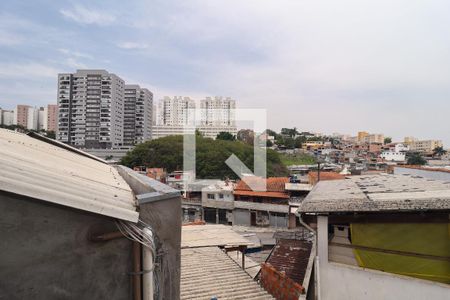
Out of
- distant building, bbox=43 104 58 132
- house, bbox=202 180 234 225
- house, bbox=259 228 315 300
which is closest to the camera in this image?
house, bbox=259 228 315 300

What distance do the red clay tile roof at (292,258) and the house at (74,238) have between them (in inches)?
209

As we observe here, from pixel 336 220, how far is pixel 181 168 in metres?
40.5

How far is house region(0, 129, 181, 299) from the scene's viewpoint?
5.52 feet

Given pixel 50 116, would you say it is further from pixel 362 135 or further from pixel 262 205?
pixel 362 135

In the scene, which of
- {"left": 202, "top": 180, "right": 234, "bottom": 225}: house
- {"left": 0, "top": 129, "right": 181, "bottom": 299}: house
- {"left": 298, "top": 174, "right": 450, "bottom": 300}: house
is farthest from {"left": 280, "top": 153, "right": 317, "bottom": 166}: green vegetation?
{"left": 0, "top": 129, "right": 181, "bottom": 299}: house

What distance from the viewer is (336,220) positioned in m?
4.82

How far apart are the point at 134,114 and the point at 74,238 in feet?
253

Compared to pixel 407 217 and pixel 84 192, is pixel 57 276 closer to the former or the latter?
pixel 84 192

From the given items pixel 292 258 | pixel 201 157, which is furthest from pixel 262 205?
pixel 201 157

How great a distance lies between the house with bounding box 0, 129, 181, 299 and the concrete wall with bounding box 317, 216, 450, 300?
351 centimetres

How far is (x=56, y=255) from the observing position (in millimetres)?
1807

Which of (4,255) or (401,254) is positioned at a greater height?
(4,255)

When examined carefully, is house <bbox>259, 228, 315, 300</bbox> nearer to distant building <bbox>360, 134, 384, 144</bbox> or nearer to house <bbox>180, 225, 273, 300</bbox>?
house <bbox>180, 225, 273, 300</bbox>

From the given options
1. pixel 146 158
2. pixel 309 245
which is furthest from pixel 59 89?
pixel 309 245
